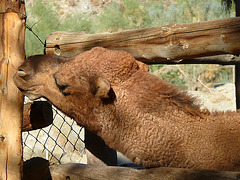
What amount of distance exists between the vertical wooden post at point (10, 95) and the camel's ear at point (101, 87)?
57 cm

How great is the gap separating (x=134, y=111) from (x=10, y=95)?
0.91m

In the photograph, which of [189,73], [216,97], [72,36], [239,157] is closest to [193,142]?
[239,157]

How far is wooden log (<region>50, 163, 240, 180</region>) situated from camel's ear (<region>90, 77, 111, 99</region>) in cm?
56

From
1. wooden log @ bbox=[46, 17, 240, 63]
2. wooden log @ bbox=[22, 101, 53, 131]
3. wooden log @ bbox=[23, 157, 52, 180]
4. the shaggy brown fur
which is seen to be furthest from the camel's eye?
wooden log @ bbox=[23, 157, 52, 180]

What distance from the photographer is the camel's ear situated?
7.16ft

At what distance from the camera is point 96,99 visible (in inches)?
92.1

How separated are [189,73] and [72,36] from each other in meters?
14.0

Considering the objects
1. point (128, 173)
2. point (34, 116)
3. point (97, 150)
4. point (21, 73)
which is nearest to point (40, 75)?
point (21, 73)

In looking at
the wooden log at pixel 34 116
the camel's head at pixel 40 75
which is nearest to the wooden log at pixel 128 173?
the wooden log at pixel 34 116

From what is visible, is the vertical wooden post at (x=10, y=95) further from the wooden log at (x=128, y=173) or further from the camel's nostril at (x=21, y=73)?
the wooden log at (x=128, y=173)

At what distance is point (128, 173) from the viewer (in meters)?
2.20

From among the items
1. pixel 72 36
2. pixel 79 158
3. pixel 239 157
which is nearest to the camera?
pixel 239 157

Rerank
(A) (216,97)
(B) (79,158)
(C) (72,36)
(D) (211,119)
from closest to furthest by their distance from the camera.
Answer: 1. (D) (211,119)
2. (C) (72,36)
3. (B) (79,158)
4. (A) (216,97)

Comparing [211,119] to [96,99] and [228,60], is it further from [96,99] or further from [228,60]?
[228,60]
